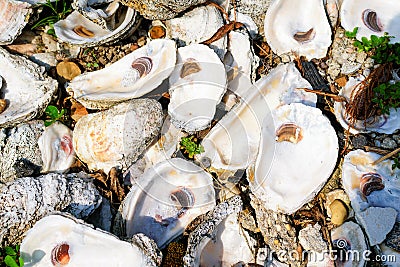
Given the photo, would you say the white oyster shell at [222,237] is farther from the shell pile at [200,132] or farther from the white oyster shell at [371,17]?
the white oyster shell at [371,17]

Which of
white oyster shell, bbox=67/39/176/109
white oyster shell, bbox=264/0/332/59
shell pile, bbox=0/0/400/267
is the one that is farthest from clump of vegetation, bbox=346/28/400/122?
white oyster shell, bbox=67/39/176/109

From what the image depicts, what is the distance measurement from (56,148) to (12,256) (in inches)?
19.8

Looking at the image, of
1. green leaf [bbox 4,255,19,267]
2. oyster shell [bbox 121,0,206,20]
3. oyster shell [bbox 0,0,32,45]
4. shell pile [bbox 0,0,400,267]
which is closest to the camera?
green leaf [bbox 4,255,19,267]

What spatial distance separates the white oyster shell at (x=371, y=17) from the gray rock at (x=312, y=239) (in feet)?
3.04

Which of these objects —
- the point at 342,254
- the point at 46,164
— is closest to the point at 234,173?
the point at 342,254

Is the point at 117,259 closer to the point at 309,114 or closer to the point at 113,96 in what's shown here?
the point at 113,96

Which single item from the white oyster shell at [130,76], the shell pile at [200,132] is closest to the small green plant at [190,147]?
the shell pile at [200,132]

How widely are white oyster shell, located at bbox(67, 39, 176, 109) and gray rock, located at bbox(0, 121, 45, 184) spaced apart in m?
0.25

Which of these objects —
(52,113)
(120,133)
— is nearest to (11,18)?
(52,113)

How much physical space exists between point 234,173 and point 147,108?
475 mm

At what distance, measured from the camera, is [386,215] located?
7.28ft

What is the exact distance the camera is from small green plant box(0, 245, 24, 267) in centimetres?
206

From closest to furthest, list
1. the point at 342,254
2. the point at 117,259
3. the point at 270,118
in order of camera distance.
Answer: the point at 117,259
the point at 342,254
the point at 270,118

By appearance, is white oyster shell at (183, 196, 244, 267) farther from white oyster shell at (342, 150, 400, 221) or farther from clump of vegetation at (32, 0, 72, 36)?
clump of vegetation at (32, 0, 72, 36)
